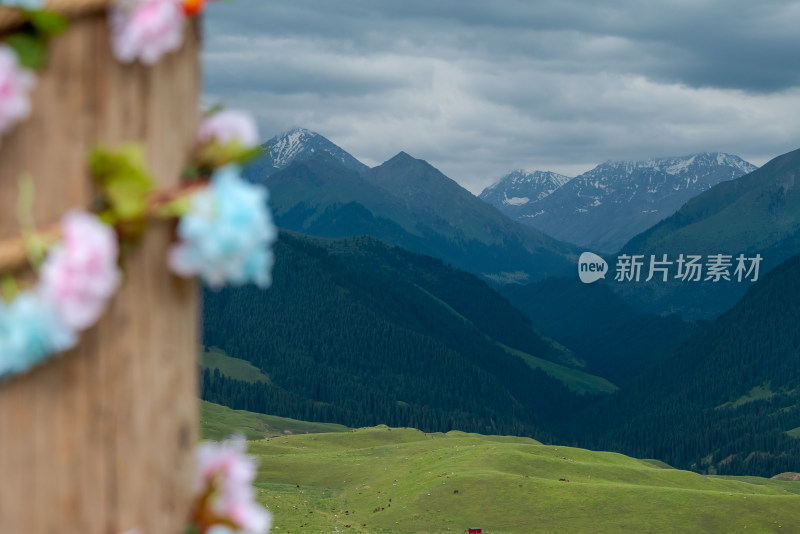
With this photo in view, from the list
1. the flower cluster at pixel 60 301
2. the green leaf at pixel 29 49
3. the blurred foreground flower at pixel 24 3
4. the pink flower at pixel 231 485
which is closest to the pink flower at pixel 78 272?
the flower cluster at pixel 60 301

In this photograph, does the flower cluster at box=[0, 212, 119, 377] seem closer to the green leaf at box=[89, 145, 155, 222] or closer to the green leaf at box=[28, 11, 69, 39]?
the green leaf at box=[89, 145, 155, 222]

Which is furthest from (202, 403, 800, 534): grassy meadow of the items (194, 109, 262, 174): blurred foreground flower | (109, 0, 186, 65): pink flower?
(109, 0, 186, 65): pink flower

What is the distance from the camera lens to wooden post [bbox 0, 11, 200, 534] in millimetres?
2533

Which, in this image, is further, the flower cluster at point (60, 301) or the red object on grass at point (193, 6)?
the red object on grass at point (193, 6)

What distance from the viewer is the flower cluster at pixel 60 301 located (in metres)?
2.41

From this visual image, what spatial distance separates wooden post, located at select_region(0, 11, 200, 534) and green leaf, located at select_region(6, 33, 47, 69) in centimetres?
5

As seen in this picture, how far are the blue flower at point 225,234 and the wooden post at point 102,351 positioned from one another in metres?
0.15

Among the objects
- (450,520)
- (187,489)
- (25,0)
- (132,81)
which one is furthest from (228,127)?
(450,520)

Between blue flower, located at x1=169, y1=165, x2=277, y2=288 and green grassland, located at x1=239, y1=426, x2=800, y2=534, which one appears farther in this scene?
green grassland, located at x1=239, y1=426, x2=800, y2=534

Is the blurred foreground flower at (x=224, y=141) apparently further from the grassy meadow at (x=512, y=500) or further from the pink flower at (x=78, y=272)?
the grassy meadow at (x=512, y=500)

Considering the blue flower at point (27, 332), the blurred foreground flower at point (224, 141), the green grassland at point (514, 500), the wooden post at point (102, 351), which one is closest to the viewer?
the blue flower at point (27, 332)

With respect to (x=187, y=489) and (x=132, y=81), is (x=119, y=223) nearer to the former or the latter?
(x=132, y=81)

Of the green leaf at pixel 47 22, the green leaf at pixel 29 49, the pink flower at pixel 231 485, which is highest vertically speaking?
the green leaf at pixel 47 22

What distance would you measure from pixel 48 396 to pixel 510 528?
1970 inches
